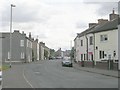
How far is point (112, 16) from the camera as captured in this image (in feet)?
187

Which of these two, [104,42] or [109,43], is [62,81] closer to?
[109,43]

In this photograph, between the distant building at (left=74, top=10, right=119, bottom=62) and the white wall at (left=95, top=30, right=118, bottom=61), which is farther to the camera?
the distant building at (left=74, top=10, right=119, bottom=62)

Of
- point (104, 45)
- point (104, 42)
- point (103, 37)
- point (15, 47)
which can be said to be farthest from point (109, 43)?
point (15, 47)

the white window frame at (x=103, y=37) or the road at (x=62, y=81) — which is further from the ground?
the white window frame at (x=103, y=37)

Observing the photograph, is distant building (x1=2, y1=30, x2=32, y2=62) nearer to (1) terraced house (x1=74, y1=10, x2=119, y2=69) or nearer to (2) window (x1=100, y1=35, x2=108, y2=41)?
(1) terraced house (x1=74, y1=10, x2=119, y2=69)

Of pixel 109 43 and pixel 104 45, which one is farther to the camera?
pixel 104 45

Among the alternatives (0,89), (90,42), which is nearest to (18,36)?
(90,42)

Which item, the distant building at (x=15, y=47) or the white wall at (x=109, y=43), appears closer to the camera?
the white wall at (x=109, y=43)

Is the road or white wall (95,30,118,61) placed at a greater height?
white wall (95,30,118,61)

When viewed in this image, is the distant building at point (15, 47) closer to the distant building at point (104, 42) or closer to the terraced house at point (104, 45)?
the distant building at point (104, 42)

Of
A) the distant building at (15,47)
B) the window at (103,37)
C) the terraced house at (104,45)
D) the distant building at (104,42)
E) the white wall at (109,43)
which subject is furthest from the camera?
the distant building at (15,47)

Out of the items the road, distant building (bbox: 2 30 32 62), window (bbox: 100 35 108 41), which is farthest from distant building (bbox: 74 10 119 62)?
distant building (bbox: 2 30 32 62)

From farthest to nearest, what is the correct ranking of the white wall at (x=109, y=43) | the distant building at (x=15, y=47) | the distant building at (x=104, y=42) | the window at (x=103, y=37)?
1. the distant building at (x=15, y=47)
2. the window at (x=103, y=37)
3. the distant building at (x=104, y=42)
4. the white wall at (x=109, y=43)

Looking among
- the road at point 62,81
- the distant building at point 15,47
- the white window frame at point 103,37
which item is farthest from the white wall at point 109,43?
the distant building at point 15,47
